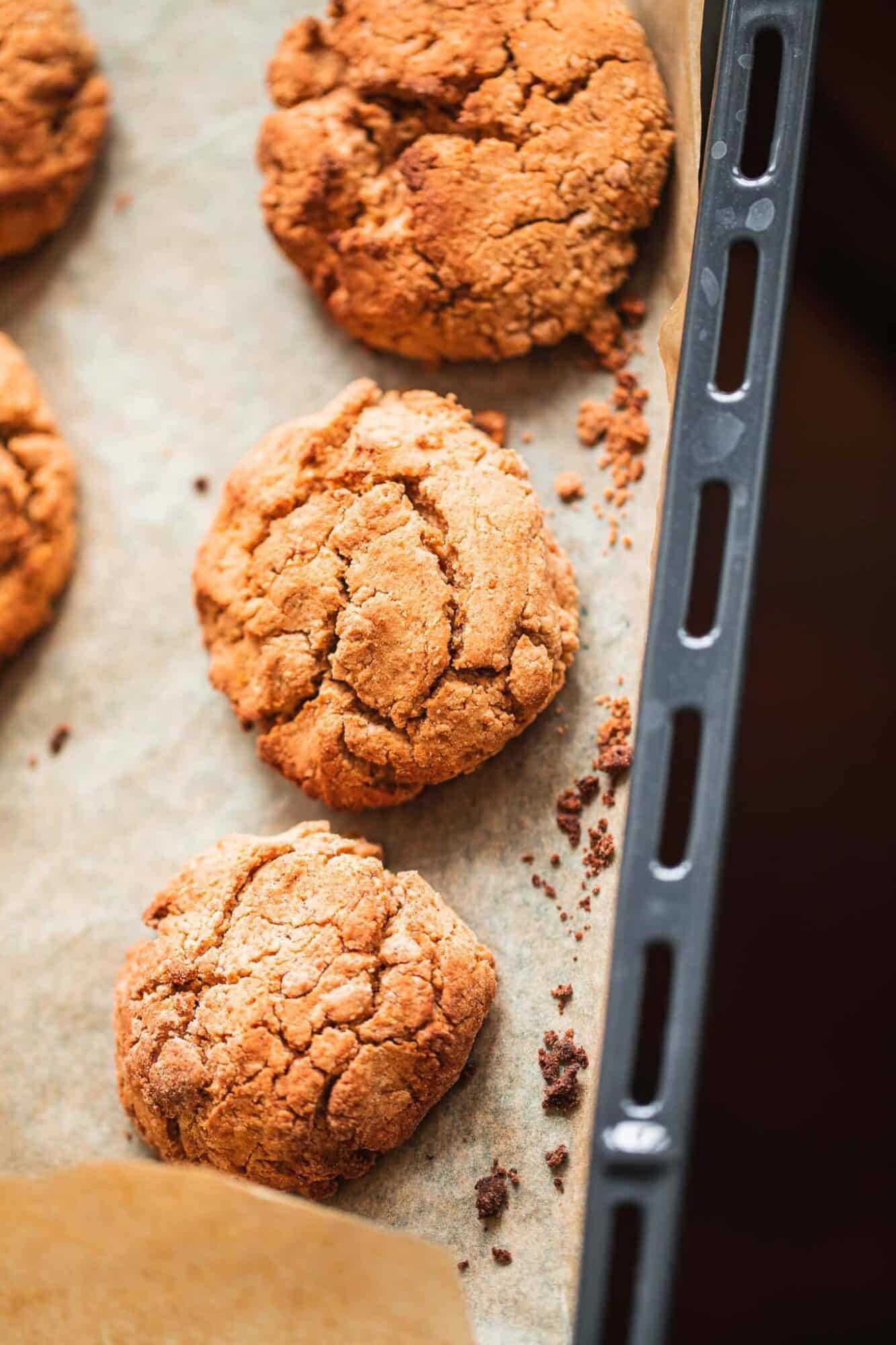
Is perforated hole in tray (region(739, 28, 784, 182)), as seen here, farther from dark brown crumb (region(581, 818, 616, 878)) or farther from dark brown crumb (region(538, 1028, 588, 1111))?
dark brown crumb (region(538, 1028, 588, 1111))

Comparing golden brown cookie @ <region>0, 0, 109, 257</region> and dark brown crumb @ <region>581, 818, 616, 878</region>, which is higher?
golden brown cookie @ <region>0, 0, 109, 257</region>

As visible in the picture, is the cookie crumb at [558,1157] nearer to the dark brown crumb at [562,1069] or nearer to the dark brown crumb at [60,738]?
the dark brown crumb at [562,1069]

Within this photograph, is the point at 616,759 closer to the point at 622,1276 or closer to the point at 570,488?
the point at 570,488

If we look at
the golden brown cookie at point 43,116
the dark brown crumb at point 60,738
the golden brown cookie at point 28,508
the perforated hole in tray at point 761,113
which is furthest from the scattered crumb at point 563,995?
the golden brown cookie at point 43,116

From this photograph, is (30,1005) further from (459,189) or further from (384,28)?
(384,28)

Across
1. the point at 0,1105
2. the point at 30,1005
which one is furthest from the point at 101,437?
the point at 0,1105

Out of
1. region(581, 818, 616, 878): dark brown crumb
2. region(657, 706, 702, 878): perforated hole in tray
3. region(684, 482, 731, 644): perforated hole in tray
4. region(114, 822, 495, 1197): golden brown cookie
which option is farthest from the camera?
region(684, 482, 731, 644): perforated hole in tray

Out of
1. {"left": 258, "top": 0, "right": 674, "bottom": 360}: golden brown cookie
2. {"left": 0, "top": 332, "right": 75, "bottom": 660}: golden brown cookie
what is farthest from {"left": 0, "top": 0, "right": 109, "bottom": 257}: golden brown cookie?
{"left": 258, "top": 0, "right": 674, "bottom": 360}: golden brown cookie
